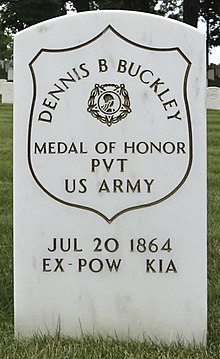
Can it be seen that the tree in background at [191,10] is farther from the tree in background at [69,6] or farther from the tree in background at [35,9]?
the tree in background at [35,9]

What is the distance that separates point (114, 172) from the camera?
10.4 feet

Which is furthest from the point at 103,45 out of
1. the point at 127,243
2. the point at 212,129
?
the point at 212,129

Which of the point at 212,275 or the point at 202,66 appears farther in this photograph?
the point at 212,275

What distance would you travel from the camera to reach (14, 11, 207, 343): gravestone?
124 inches

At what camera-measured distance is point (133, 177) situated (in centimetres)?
318

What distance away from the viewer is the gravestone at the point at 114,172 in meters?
3.15

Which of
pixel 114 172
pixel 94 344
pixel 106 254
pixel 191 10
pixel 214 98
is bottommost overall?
pixel 94 344

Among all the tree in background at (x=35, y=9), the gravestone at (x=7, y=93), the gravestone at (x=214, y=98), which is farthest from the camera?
the tree in background at (x=35, y=9)

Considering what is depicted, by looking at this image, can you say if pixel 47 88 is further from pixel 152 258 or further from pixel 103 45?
pixel 152 258

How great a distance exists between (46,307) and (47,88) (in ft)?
3.21

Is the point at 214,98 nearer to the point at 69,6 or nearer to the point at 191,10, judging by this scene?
the point at 191,10

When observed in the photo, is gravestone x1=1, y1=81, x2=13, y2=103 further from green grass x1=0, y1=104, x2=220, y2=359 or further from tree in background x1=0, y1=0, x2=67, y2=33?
green grass x1=0, y1=104, x2=220, y2=359

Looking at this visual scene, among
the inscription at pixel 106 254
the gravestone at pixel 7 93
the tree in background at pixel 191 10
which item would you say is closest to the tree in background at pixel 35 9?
the tree in background at pixel 191 10

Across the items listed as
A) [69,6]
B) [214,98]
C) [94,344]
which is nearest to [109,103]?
[94,344]
